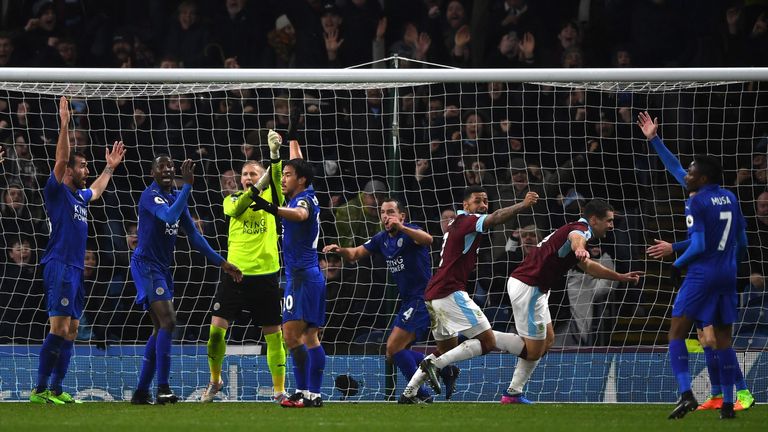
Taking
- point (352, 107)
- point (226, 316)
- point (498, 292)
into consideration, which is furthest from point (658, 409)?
point (352, 107)

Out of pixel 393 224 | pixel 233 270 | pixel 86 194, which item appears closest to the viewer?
pixel 233 270

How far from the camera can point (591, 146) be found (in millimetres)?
13078

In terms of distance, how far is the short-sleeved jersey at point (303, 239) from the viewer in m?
10.3

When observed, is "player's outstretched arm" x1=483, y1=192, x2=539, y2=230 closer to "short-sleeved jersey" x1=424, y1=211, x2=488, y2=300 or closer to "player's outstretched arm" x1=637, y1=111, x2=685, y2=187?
"short-sleeved jersey" x1=424, y1=211, x2=488, y2=300

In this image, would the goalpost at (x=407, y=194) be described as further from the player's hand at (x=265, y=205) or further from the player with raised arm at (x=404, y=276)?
the player's hand at (x=265, y=205)

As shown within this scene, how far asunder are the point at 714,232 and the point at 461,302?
2.76 m

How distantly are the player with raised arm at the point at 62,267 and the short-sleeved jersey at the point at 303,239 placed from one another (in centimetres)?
197

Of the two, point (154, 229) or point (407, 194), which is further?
point (407, 194)

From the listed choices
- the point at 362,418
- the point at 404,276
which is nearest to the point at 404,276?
the point at 404,276

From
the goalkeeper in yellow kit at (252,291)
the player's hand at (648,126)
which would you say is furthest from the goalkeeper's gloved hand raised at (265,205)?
the player's hand at (648,126)

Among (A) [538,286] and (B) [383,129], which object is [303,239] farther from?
(B) [383,129]

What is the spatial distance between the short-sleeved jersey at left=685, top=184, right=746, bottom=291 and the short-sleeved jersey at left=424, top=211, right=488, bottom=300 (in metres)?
2.46

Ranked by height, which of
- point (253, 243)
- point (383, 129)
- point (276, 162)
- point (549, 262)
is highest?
point (383, 129)

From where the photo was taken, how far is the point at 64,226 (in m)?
10.7
